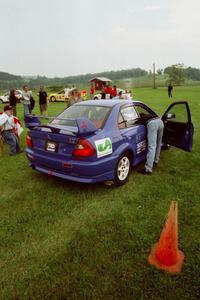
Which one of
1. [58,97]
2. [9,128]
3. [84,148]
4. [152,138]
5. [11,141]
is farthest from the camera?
[58,97]

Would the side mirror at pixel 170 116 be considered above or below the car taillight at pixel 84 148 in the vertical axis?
above

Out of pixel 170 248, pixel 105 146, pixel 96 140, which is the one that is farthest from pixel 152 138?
pixel 170 248

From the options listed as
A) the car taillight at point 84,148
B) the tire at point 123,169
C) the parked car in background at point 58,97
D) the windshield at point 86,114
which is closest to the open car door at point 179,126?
the tire at point 123,169

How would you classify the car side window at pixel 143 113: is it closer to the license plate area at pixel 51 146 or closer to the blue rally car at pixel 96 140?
the blue rally car at pixel 96 140

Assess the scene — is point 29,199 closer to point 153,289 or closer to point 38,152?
point 38,152

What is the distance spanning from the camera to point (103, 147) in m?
4.04

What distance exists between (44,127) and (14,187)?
1.34 metres

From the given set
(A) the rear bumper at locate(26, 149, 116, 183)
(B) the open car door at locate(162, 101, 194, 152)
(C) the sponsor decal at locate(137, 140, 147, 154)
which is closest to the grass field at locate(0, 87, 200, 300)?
(A) the rear bumper at locate(26, 149, 116, 183)

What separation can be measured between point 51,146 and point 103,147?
888 mm

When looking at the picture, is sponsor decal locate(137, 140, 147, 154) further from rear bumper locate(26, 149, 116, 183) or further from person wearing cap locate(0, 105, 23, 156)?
person wearing cap locate(0, 105, 23, 156)

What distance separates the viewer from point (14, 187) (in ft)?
15.4

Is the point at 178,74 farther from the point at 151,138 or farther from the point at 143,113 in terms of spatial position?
the point at 151,138

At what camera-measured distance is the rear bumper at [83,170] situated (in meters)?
3.92

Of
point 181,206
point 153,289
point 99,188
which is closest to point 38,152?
point 99,188
